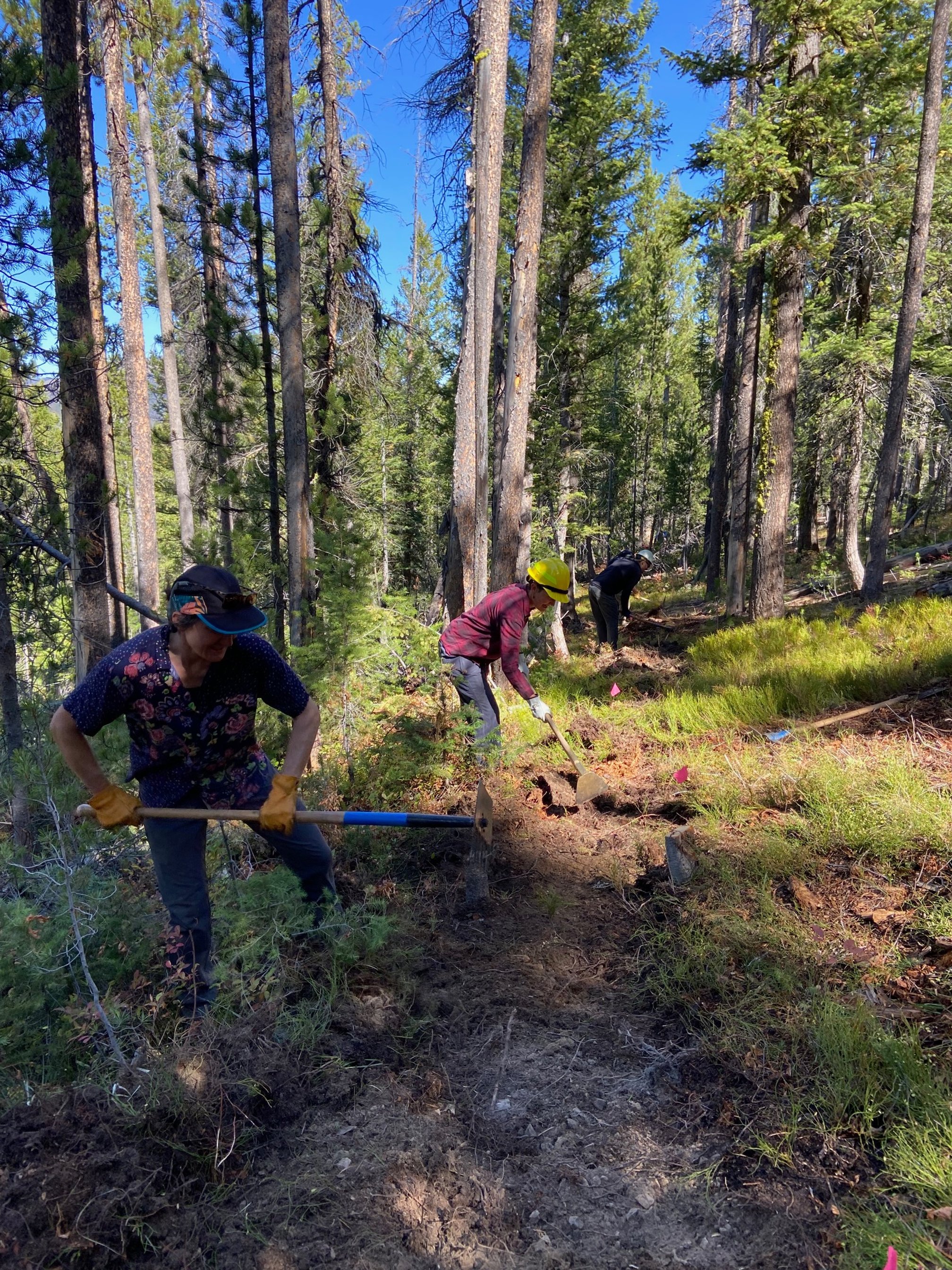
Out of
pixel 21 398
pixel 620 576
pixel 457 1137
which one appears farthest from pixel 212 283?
pixel 457 1137

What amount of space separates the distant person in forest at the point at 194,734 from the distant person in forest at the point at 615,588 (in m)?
7.42

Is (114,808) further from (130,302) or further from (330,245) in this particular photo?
(130,302)

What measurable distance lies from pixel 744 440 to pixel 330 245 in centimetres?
816

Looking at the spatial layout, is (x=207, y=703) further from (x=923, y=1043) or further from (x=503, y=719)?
(x=503, y=719)

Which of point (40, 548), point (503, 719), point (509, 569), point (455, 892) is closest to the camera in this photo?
point (455, 892)

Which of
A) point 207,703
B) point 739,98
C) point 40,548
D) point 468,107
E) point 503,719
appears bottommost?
point 503,719

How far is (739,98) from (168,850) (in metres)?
14.7

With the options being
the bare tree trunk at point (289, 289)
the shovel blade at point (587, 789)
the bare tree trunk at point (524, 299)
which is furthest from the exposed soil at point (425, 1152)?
the bare tree trunk at point (524, 299)

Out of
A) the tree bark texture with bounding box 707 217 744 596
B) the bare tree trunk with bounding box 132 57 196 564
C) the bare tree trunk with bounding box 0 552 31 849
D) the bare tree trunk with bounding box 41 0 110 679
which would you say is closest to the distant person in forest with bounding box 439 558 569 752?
the bare tree trunk with bounding box 41 0 110 679

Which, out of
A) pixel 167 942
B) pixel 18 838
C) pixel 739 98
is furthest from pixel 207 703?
pixel 739 98

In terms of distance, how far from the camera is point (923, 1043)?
248cm

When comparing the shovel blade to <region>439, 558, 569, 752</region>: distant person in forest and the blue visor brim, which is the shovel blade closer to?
<region>439, 558, 569, 752</region>: distant person in forest

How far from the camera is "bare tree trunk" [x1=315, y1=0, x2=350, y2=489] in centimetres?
957

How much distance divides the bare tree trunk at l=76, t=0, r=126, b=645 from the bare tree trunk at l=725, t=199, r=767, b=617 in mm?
10156
